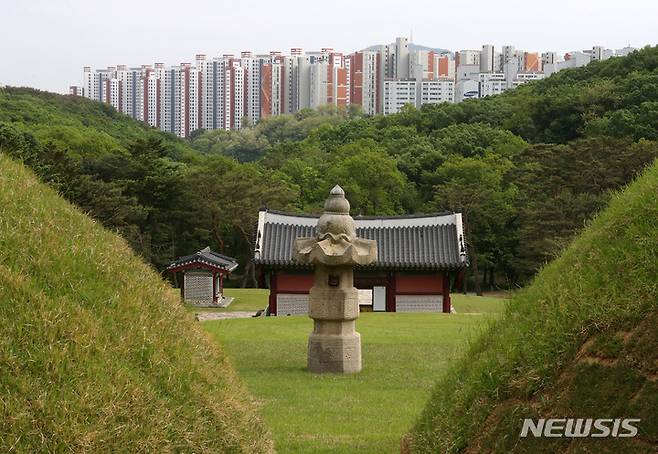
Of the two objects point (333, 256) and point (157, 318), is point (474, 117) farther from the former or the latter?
point (157, 318)

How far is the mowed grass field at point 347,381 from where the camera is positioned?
7.51 meters

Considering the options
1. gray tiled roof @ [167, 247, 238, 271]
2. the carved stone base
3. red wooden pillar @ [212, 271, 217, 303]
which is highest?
the carved stone base

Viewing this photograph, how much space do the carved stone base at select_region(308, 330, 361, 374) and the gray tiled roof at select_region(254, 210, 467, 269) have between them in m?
12.1

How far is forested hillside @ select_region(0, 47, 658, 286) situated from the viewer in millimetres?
32375

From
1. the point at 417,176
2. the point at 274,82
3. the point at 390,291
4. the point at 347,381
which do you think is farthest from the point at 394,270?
the point at 274,82

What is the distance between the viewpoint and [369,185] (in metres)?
40.2

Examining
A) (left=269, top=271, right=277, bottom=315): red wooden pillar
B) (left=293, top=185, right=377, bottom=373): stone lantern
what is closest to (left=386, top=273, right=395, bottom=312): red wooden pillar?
(left=269, top=271, right=277, bottom=315): red wooden pillar

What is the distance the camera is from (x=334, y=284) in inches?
457

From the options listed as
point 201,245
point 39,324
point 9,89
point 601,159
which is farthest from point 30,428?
point 9,89

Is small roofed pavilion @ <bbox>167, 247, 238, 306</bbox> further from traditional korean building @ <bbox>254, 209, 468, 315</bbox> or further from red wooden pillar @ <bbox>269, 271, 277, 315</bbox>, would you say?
red wooden pillar @ <bbox>269, 271, 277, 315</bbox>

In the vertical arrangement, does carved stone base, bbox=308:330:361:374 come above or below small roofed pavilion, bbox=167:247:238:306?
above

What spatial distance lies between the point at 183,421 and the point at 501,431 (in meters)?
1.71

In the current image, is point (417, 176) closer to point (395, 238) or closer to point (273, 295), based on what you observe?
point (395, 238)

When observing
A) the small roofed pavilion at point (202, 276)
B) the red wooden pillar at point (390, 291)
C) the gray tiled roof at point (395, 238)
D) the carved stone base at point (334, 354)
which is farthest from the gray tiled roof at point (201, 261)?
the carved stone base at point (334, 354)
